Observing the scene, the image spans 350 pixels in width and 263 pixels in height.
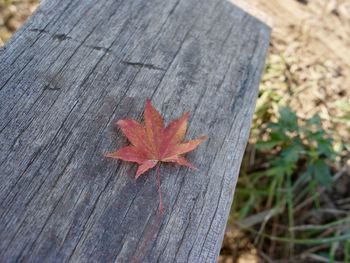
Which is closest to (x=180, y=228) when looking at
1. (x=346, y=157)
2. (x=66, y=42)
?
(x=66, y=42)

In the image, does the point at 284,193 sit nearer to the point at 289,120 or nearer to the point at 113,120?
the point at 289,120

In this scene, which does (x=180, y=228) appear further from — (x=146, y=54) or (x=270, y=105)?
(x=270, y=105)

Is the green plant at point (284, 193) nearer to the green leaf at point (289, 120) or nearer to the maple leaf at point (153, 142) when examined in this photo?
the green leaf at point (289, 120)

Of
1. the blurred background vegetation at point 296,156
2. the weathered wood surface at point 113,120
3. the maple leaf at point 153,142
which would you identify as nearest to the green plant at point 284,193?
the blurred background vegetation at point 296,156

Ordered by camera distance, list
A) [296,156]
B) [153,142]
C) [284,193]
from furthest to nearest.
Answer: [284,193] → [296,156] → [153,142]

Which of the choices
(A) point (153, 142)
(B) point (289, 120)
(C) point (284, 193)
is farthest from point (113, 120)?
(C) point (284, 193)
